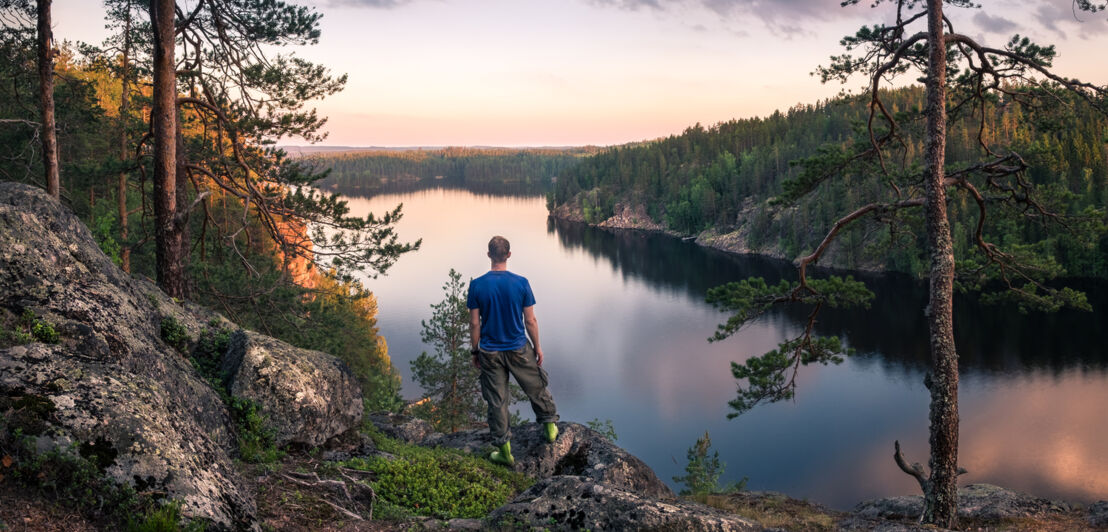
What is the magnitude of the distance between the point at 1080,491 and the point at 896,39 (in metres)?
25.3

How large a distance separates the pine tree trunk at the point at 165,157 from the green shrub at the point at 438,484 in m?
5.26

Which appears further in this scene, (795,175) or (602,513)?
(795,175)

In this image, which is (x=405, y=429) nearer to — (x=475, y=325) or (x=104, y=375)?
(x=475, y=325)

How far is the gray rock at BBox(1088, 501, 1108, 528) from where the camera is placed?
1027 centimetres

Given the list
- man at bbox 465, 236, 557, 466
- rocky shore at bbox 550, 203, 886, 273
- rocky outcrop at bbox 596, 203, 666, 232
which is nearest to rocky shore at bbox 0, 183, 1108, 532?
man at bbox 465, 236, 557, 466

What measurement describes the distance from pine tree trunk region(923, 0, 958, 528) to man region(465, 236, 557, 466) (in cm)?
569

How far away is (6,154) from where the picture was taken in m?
18.2

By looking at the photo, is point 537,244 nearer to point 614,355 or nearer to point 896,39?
point 614,355

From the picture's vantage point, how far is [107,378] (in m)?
4.56

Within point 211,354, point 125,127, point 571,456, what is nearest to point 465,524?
point 571,456

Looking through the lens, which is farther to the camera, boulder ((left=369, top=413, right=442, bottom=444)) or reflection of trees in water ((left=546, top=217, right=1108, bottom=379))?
reflection of trees in water ((left=546, top=217, right=1108, bottom=379))

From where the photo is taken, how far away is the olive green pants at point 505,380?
775 centimetres

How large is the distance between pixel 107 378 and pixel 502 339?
155 inches

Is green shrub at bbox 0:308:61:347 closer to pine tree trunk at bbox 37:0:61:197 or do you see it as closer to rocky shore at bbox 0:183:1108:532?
rocky shore at bbox 0:183:1108:532
